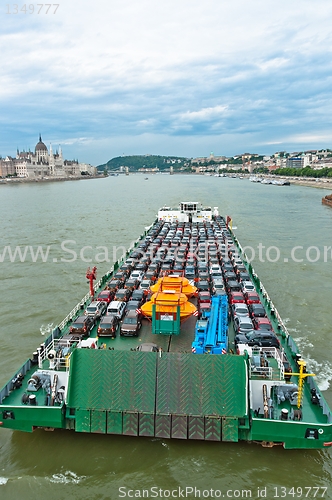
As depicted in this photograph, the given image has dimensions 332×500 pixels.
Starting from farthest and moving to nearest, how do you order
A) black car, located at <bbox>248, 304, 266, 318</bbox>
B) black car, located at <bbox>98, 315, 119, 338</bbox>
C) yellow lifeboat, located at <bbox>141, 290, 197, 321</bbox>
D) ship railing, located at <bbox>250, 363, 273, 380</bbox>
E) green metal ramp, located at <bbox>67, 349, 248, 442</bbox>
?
black car, located at <bbox>248, 304, 266, 318</bbox> → black car, located at <bbox>98, 315, 119, 338</bbox> → yellow lifeboat, located at <bbox>141, 290, 197, 321</bbox> → ship railing, located at <bbox>250, 363, 273, 380</bbox> → green metal ramp, located at <bbox>67, 349, 248, 442</bbox>

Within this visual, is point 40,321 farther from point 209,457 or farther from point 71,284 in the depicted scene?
point 209,457

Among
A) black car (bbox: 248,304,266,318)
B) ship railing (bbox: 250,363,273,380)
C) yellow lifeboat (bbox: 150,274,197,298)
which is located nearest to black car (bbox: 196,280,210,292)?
yellow lifeboat (bbox: 150,274,197,298)

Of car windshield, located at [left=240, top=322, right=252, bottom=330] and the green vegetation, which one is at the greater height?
the green vegetation

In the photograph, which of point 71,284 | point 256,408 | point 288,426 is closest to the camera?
point 288,426

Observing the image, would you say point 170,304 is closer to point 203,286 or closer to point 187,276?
point 203,286

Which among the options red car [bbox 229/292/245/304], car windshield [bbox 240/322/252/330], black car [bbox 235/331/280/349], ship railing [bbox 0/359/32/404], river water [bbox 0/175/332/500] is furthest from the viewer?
red car [bbox 229/292/245/304]

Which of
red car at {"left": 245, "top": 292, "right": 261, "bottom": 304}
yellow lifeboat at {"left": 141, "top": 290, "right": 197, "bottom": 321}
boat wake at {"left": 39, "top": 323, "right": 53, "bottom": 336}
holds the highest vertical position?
yellow lifeboat at {"left": 141, "top": 290, "right": 197, "bottom": 321}

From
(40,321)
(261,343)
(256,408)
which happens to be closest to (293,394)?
(256,408)

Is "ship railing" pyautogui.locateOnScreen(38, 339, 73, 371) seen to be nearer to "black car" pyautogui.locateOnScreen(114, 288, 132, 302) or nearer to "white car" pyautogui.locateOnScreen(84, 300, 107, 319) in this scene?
"white car" pyautogui.locateOnScreen(84, 300, 107, 319)
